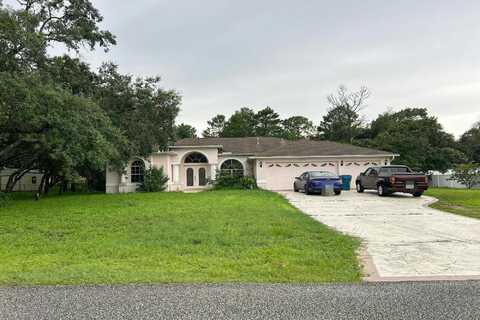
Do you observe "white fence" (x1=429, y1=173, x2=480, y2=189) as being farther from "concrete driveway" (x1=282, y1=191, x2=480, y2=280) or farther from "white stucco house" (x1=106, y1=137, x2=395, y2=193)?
"concrete driveway" (x1=282, y1=191, x2=480, y2=280)

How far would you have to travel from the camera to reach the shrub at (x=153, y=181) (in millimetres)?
24375

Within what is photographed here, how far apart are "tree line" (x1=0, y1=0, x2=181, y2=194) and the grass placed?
13.0ft

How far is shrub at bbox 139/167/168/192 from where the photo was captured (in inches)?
960

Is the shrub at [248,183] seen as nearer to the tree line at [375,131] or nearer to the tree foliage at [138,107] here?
the tree foliage at [138,107]

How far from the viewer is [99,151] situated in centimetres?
1430

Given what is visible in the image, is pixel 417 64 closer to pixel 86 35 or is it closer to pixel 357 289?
pixel 86 35

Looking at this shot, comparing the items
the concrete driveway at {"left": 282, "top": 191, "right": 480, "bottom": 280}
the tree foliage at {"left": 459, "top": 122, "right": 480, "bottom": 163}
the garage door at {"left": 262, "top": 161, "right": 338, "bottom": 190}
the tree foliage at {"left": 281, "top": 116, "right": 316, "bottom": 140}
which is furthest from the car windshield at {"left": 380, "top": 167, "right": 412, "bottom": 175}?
the tree foliage at {"left": 281, "top": 116, "right": 316, "bottom": 140}

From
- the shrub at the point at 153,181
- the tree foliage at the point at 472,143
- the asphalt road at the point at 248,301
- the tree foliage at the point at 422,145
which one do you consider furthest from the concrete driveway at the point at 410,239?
the tree foliage at the point at 472,143

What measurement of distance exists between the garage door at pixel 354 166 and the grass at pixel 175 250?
16.1 meters

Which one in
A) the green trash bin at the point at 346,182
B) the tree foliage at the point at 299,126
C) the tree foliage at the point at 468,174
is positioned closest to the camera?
the green trash bin at the point at 346,182

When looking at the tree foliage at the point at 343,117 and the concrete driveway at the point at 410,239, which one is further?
the tree foliage at the point at 343,117

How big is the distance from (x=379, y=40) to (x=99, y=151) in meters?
13.9

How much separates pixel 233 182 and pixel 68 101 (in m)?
13.6

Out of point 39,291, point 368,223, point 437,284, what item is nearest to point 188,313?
point 39,291
